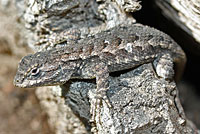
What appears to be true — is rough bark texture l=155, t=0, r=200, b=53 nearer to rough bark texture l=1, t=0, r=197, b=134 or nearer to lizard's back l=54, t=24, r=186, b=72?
lizard's back l=54, t=24, r=186, b=72

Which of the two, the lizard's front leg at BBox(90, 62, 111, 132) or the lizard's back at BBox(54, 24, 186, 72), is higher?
the lizard's back at BBox(54, 24, 186, 72)

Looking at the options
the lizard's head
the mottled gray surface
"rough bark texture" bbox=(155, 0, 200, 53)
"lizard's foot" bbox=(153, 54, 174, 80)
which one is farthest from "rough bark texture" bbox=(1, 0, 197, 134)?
"rough bark texture" bbox=(155, 0, 200, 53)

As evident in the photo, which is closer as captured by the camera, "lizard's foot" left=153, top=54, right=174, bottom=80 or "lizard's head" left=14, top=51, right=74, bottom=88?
"lizard's head" left=14, top=51, right=74, bottom=88

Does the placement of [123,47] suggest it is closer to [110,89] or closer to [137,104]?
[110,89]

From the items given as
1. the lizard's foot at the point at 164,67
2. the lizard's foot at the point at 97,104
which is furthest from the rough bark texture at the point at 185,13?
the lizard's foot at the point at 97,104

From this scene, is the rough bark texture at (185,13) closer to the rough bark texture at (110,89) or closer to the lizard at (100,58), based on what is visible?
the lizard at (100,58)

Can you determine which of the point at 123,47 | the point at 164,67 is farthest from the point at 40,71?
the point at 164,67
